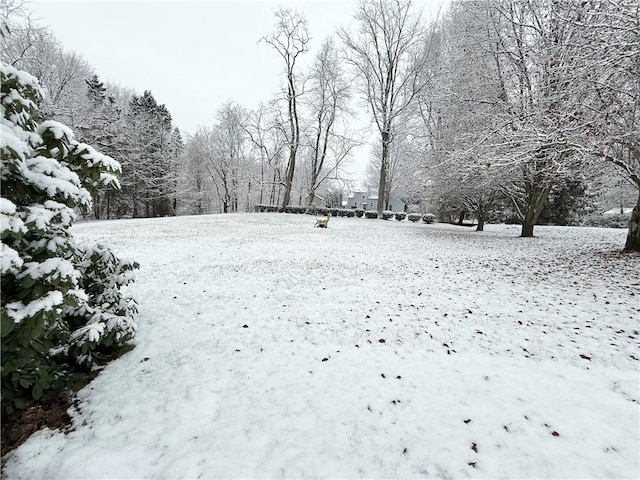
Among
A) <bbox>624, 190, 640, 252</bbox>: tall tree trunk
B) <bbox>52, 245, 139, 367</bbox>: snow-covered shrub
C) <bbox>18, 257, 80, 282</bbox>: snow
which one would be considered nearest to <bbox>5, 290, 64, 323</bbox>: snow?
<bbox>18, 257, 80, 282</bbox>: snow

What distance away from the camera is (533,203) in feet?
41.8

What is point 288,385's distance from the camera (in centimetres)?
294

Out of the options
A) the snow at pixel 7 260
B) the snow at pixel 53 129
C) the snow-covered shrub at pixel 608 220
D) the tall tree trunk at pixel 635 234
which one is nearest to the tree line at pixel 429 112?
the tall tree trunk at pixel 635 234

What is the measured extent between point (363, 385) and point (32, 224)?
10.1ft

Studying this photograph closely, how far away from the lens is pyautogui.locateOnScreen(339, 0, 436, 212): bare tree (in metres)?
20.4

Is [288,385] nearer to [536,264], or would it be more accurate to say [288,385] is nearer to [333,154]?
[536,264]

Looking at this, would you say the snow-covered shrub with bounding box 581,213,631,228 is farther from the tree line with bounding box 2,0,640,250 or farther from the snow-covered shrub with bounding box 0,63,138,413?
the snow-covered shrub with bounding box 0,63,138,413

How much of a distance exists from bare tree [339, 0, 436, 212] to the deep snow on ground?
17.8 m

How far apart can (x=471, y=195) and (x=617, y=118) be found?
8.75m

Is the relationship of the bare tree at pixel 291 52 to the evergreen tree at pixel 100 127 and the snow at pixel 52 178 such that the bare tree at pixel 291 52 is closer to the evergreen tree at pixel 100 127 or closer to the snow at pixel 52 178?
the evergreen tree at pixel 100 127

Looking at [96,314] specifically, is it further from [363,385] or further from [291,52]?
[291,52]

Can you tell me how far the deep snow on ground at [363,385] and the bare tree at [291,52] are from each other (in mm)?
A: 20050

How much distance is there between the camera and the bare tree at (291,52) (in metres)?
22.7

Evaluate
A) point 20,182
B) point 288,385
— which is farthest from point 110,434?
point 20,182
